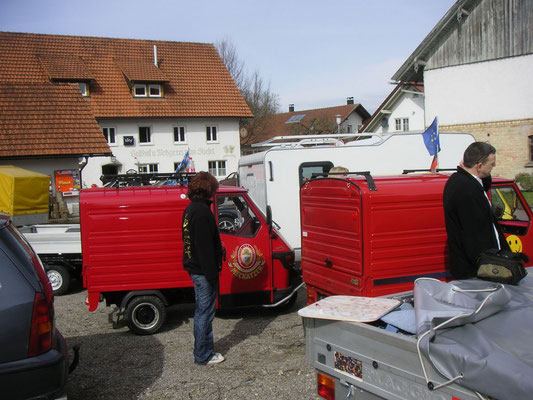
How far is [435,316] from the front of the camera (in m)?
2.80

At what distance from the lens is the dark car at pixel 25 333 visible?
132 inches

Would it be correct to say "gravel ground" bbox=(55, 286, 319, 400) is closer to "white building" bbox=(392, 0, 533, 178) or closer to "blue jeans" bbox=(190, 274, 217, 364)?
"blue jeans" bbox=(190, 274, 217, 364)

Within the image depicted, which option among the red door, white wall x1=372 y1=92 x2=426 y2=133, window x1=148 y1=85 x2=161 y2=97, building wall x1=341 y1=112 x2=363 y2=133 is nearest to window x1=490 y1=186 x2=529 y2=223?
the red door

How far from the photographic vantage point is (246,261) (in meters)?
6.97

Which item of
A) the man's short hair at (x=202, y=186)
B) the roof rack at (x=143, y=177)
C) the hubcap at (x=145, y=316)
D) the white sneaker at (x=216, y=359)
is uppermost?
the roof rack at (x=143, y=177)

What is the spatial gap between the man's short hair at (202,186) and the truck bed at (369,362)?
2.44 m

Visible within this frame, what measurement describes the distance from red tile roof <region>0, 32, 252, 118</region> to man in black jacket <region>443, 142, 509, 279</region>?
33.8 metres

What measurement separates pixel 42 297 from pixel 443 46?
86.9 ft

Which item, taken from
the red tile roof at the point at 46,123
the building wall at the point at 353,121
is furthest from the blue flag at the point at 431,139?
the building wall at the point at 353,121

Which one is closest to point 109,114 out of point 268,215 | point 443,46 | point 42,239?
point 443,46

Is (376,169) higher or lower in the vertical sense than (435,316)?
higher

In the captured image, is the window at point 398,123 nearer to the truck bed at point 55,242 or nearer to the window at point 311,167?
the window at point 311,167

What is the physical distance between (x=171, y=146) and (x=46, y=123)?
40.9 ft

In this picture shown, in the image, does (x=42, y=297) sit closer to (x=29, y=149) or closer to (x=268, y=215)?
(x=268, y=215)
